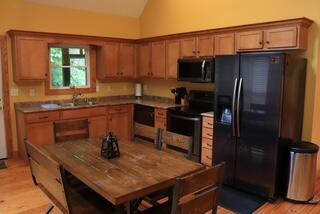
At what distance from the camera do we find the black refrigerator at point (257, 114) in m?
3.23

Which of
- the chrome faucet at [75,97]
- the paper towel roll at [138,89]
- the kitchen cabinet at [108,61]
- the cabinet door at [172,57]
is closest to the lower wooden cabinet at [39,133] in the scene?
the chrome faucet at [75,97]

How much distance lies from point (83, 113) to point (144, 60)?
1.70m

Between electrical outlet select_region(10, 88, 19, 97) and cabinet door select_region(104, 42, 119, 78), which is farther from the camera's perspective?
cabinet door select_region(104, 42, 119, 78)

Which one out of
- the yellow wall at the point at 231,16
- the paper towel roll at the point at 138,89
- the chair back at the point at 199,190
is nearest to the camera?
the chair back at the point at 199,190

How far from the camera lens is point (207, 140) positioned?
4250 mm

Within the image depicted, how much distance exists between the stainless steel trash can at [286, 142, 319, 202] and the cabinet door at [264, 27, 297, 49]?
4.25ft

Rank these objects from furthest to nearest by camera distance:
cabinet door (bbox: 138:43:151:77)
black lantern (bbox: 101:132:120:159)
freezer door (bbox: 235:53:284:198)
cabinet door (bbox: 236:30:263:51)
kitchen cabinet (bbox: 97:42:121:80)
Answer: cabinet door (bbox: 138:43:151:77)
kitchen cabinet (bbox: 97:42:121:80)
cabinet door (bbox: 236:30:263:51)
freezer door (bbox: 235:53:284:198)
black lantern (bbox: 101:132:120:159)

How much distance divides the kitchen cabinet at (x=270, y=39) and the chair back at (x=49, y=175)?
307 cm

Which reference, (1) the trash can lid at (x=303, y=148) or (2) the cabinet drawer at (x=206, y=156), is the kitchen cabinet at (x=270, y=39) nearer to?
(1) the trash can lid at (x=303, y=148)

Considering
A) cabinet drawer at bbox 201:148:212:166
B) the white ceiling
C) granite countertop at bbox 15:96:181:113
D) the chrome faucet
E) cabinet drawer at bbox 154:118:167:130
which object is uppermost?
the white ceiling

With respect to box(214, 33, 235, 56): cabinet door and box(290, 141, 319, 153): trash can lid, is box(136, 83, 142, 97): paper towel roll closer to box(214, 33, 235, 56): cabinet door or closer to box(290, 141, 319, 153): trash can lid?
box(214, 33, 235, 56): cabinet door

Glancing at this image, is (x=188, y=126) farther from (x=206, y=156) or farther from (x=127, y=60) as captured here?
(x=127, y=60)

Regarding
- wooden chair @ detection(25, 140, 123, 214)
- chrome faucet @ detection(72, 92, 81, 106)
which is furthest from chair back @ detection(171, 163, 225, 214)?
chrome faucet @ detection(72, 92, 81, 106)

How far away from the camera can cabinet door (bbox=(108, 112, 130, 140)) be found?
5477 millimetres
